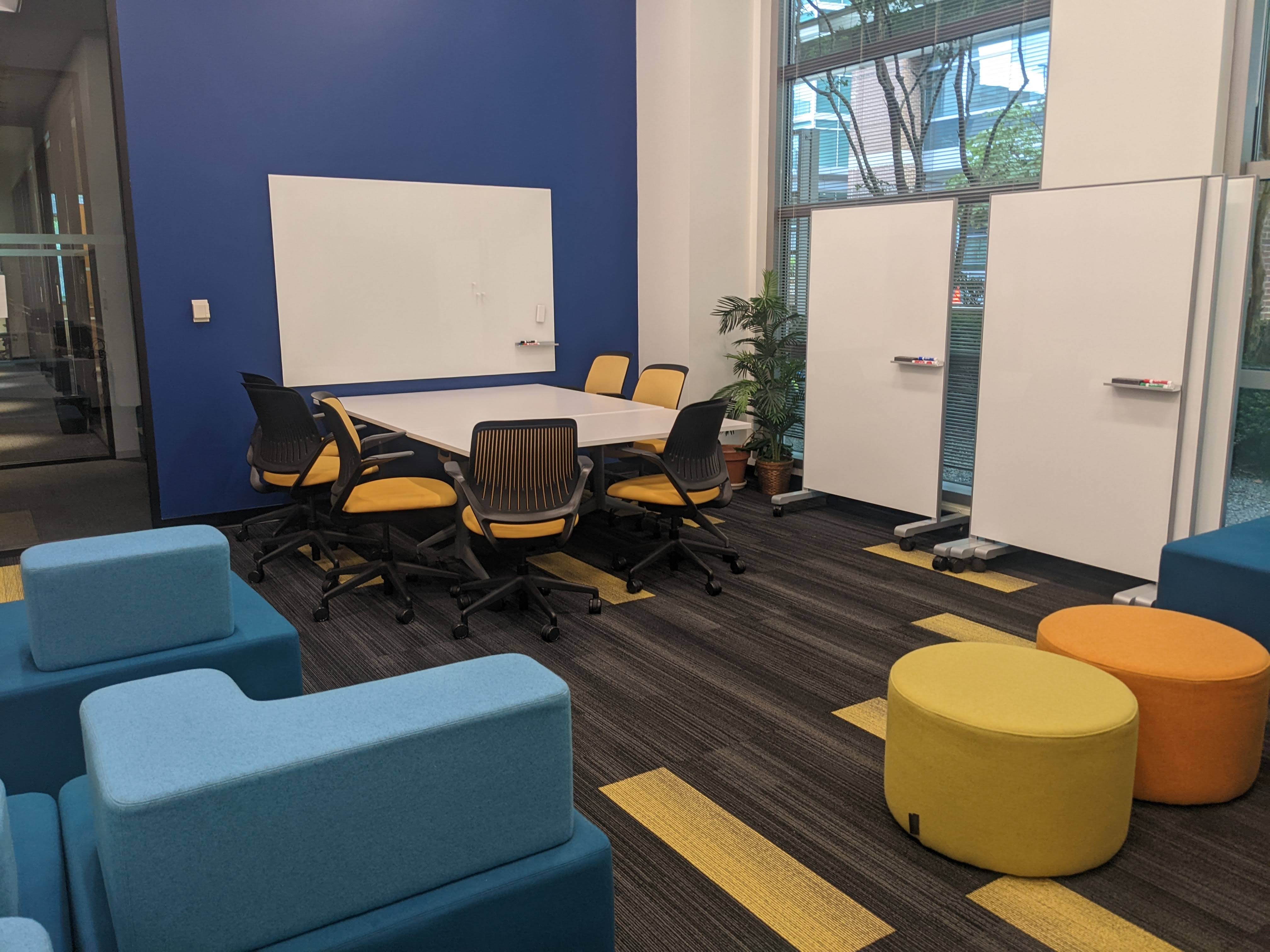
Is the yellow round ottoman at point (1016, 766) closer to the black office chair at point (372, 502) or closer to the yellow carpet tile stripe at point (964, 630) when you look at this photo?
the yellow carpet tile stripe at point (964, 630)

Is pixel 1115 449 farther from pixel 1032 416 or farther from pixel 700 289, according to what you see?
pixel 700 289

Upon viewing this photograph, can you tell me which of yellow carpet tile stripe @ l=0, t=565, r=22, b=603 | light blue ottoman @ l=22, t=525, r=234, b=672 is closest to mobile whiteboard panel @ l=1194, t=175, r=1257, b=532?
light blue ottoman @ l=22, t=525, r=234, b=672

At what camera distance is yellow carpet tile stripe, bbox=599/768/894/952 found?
7.27ft

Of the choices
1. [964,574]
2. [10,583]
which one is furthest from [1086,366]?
[10,583]

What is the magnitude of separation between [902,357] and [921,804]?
10.9 feet

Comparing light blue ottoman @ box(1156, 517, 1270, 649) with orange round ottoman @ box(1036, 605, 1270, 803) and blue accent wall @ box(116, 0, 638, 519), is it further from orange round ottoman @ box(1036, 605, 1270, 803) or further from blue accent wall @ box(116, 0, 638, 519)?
blue accent wall @ box(116, 0, 638, 519)

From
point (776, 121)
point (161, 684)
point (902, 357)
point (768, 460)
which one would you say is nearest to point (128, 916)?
point (161, 684)

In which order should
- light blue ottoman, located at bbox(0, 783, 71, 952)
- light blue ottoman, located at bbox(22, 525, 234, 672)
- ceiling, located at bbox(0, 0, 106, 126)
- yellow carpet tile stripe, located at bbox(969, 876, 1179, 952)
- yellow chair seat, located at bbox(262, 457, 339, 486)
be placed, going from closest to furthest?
light blue ottoman, located at bbox(0, 783, 71, 952) < yellow carpet tile stripe, located at bbox(969, 876, 1179, 952) < light blue ottoman, located at bbox(22, 525, 234, 672) < yellow chair seat, located at bbox(262, 457, 339, 486) < ceiling, located at bbox(0, 0, 106, 126)

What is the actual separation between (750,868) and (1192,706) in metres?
1.23

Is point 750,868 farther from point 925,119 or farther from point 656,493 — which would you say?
point 925,119

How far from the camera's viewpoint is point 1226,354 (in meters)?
4.11

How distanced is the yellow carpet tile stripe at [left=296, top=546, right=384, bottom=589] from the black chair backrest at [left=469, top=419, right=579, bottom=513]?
107 centimetres

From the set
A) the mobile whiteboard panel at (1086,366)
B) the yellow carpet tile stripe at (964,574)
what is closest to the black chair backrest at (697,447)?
the yellow carpet tile stripe at (964,574)

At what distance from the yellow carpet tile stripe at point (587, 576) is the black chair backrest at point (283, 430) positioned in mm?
1297
